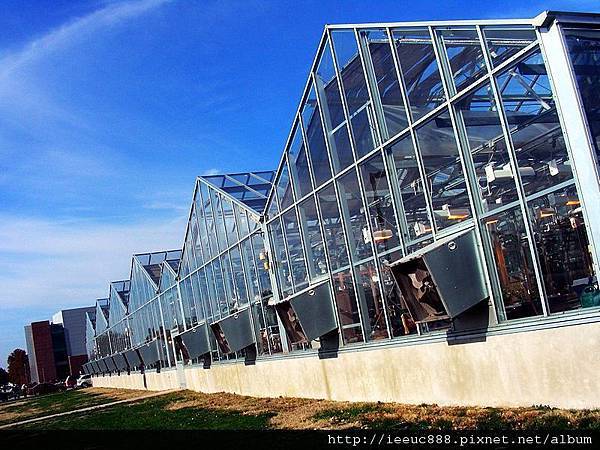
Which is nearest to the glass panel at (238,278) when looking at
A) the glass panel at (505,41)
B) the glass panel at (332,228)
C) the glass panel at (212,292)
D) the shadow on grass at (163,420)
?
the glass panel at (212,292)

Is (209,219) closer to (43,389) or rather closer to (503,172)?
(503,172)

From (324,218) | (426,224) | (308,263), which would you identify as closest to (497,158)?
(426,224)

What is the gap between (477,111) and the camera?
33.5ft

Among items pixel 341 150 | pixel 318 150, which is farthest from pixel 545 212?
pixel 318 150

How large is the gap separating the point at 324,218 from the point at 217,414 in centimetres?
577

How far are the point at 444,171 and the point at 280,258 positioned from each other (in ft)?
26.0

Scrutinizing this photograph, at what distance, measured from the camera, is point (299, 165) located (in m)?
16.4

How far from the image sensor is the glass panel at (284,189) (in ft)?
55.9

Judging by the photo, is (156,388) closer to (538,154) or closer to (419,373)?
(419,373)

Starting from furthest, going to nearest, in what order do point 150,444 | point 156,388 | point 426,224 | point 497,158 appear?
point 156,388, point 150,444, point 426,224, point 497,158

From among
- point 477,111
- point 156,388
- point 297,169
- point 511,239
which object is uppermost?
point 297,169

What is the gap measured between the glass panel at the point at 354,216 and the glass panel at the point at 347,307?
717 mm

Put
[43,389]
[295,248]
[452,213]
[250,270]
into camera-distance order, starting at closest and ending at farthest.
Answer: [452,213] < [295,248] < [250,270] < [43,389]

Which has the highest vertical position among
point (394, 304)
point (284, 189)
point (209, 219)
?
point (209, 219)
